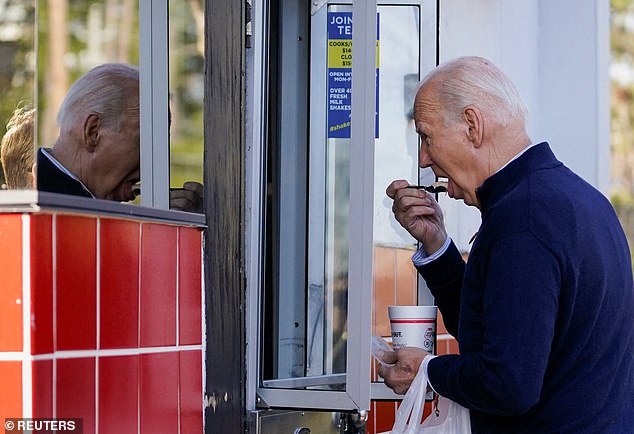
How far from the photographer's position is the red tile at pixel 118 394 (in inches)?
96.7

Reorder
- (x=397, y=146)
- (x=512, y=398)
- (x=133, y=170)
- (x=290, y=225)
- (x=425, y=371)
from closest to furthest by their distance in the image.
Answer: (x=512, y=398) → (x=425, y=371) → (x=133, y=170) → (x=290, y=225) → (x=397, y=146)

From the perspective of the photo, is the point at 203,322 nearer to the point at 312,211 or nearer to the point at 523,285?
the point at 312,211

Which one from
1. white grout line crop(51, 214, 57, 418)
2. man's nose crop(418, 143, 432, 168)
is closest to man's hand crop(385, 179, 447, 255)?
man's nose crop(418, 143, 432, 168)

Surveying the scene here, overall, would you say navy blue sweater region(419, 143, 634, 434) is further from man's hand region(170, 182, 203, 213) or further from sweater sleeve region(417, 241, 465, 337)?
man's hand region(170, 182, 203, 213)

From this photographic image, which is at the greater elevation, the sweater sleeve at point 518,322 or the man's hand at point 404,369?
the sweater sleeve at point 518,322

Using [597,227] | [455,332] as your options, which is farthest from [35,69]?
[597,227]

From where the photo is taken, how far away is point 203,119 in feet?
10.0

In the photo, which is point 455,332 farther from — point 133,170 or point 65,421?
point 65,421

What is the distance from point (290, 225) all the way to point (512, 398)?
49.2 inches

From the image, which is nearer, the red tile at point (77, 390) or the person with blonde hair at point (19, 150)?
the red tile at point (77, 390)

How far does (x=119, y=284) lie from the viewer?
8.30ft

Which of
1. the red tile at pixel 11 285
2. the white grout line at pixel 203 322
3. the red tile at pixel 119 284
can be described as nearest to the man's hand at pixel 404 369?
the white grout line at pixel 203 322

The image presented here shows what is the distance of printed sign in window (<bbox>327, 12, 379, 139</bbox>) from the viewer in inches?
138

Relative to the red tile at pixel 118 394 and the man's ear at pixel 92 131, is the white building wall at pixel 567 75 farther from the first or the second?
the red tile at pixel 118 394
